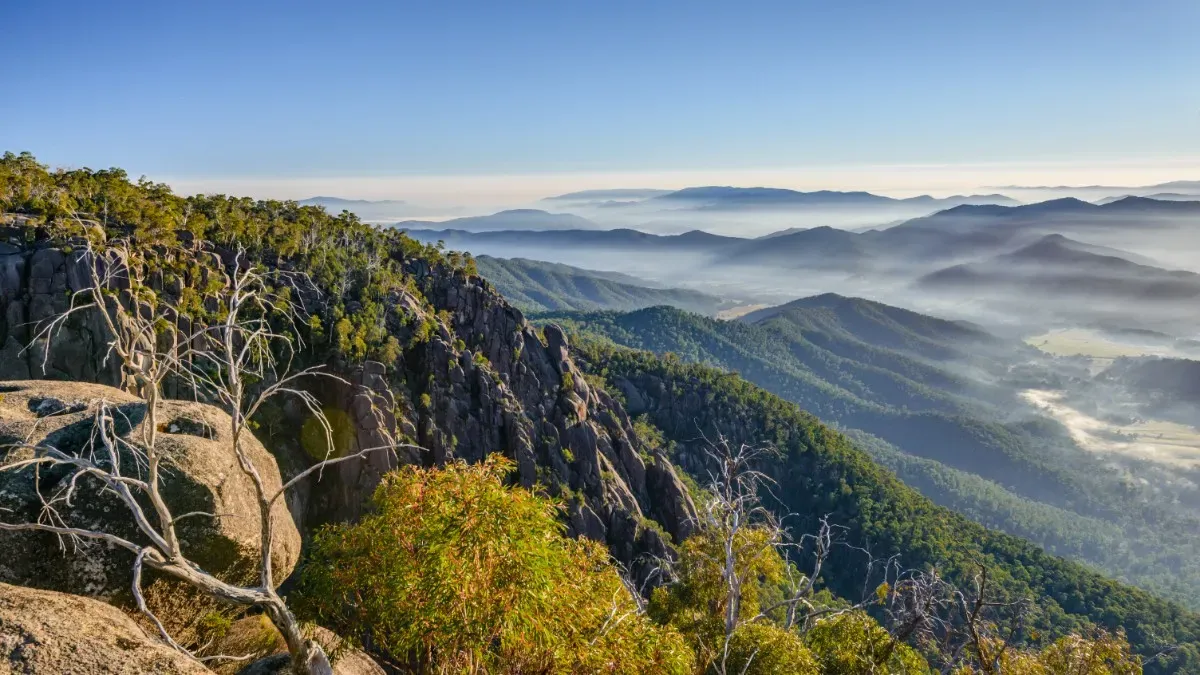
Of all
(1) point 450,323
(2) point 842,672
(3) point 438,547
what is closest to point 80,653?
(3) point 438,547

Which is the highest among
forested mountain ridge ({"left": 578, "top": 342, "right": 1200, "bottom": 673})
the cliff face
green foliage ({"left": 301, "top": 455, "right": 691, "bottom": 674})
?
green foliage ({"left": 301, "top": 455, "right": 691, "bottom": 674})

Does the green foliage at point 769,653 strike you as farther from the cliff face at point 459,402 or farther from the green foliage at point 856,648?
the cliff face at point 459,402

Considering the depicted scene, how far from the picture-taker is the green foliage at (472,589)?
466 inches

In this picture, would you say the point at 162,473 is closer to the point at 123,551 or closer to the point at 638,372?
the point at 123,551

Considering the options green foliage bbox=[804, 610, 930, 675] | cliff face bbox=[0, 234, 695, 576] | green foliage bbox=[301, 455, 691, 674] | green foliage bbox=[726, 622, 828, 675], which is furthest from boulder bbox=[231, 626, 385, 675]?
cliff face bbox=[0, 234, 695, 576]

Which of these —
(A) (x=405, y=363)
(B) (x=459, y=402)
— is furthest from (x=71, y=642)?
(B) (x=459, y=402)

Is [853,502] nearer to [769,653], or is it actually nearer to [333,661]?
[769,653]

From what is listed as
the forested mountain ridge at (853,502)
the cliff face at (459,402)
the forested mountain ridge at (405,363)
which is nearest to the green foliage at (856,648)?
the forested mountain ridge at (405,363)

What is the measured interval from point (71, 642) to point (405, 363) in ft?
176

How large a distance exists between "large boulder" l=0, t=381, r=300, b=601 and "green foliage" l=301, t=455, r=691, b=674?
1.91 m

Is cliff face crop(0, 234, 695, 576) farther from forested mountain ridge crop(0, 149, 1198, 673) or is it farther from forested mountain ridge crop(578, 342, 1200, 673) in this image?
forested mountain ridge crop(578, 342, 1200, 673)

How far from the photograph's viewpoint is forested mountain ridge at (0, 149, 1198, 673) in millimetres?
47281

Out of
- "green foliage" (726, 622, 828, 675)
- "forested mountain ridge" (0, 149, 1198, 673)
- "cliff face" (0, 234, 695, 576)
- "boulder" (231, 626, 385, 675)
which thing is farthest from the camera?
"forested mountain ridge" (0, 149, 1198, 673)

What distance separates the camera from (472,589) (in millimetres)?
11766
